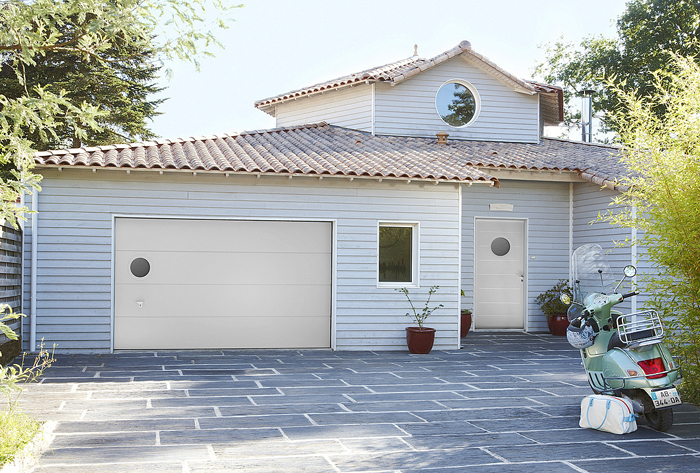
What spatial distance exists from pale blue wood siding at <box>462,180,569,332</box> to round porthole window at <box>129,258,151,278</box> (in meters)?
5.93

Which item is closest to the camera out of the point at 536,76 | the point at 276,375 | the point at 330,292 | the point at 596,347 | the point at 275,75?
the point at 596,347

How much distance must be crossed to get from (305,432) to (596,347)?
2.69 meters

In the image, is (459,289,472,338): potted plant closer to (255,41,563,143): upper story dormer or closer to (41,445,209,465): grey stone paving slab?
(255,41,563,143): upper story dormer

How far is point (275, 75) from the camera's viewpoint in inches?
1474

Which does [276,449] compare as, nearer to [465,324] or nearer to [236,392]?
[236,392]

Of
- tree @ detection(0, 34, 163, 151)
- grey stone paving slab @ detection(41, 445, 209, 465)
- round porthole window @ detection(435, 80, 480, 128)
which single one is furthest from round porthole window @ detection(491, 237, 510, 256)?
tree @ detection(0, 34, 163, 151)

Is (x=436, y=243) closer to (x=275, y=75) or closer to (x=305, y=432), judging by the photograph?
(x=305, y=432)

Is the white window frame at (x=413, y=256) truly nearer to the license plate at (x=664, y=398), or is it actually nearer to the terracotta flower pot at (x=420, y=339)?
the terracotta flower pot at (x=420, y=339)

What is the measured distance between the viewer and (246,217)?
10.3 meters

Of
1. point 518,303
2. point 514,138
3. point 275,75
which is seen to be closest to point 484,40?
point 275,75

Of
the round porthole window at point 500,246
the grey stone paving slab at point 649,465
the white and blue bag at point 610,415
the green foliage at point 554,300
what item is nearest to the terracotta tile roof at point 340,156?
the round porthole window at point 500,246

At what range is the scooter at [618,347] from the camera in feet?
18.0

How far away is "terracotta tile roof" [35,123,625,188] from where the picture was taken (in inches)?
388

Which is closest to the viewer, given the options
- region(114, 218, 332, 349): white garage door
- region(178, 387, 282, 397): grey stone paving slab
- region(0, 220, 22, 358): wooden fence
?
region(178, 387, 282, 397): grey stone paving slab
